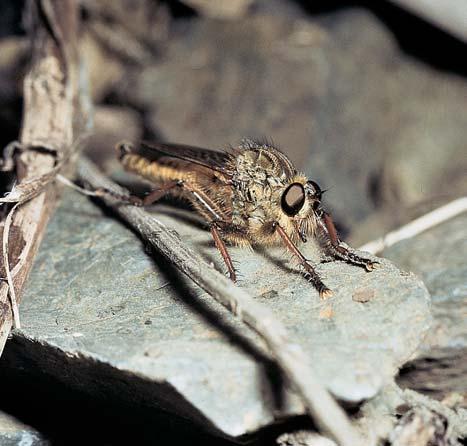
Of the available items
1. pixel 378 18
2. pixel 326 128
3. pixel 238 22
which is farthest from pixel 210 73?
pixel 378 18

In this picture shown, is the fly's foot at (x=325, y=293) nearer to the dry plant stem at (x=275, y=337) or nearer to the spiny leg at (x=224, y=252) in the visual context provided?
the spiny leg at (x=224, y=252)

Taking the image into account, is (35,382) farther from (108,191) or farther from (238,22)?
(238,22)

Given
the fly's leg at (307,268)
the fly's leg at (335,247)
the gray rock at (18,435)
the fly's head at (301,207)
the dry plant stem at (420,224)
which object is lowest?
the gray rock at (18,435)

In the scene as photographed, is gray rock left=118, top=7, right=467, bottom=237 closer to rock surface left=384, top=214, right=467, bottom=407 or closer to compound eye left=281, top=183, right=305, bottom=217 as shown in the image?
rock surface left=384, top=214, right=467, bottom=407

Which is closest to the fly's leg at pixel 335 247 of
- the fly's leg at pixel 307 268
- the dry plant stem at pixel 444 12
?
the fly's leg at pixel 307 268

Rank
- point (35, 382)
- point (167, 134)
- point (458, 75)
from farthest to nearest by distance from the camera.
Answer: point (458, 75), point (167, 134), point (35, 382)

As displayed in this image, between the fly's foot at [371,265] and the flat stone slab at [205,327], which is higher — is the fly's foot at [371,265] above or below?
above
